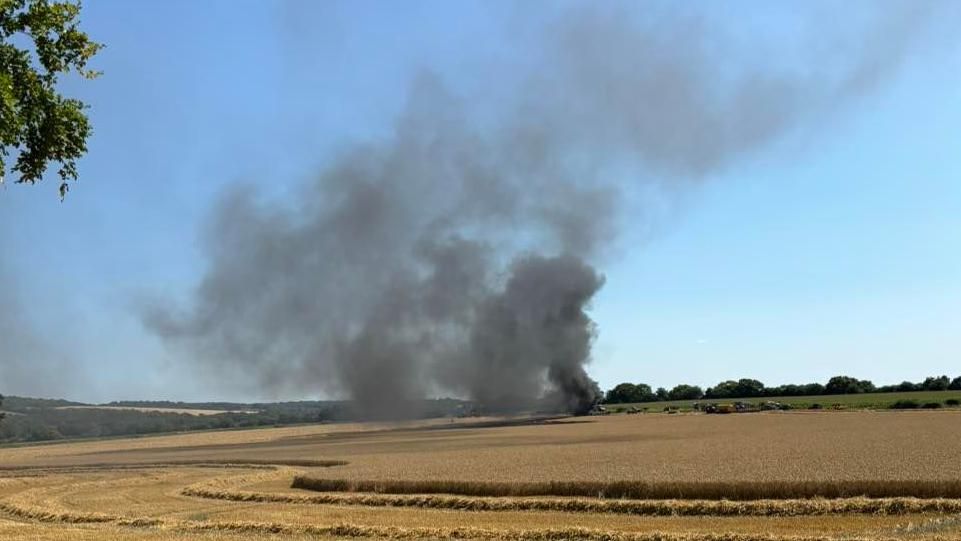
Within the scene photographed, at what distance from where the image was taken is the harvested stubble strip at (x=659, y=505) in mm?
24281

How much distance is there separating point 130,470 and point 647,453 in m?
35.1

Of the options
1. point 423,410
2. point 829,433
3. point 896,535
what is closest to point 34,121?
point 896,535

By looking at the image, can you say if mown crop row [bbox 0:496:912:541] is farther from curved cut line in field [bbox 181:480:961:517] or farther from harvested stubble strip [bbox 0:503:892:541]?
curved cut line in field [bbox 181:480:961:517]

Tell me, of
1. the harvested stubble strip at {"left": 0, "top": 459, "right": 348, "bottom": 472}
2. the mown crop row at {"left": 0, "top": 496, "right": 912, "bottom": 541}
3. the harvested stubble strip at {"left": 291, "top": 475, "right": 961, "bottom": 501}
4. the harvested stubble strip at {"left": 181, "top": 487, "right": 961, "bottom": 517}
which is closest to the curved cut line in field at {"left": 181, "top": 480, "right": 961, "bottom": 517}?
the harvested stubble strip at {"left": 181, "top": 487, "right": 961, "bottom": 517}

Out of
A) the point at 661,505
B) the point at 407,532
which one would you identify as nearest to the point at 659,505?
the point at 661,505

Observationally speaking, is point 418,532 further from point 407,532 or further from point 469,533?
point 469,533

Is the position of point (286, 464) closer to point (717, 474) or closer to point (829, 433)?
point (717, 474)

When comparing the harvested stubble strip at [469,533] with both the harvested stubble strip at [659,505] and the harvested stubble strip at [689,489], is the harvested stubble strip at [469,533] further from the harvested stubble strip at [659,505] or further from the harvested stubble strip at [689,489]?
the harvested stubble strip at [689,489]

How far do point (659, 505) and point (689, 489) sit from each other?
221 centimetres

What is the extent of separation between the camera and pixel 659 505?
2677cm

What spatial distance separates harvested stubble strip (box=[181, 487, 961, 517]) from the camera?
24281 mm

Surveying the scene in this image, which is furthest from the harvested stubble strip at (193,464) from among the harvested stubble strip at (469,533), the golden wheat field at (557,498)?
the harvested stubble strip at (469,533)

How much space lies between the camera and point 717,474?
31.5 metres

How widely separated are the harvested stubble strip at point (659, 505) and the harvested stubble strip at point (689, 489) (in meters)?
1.07
